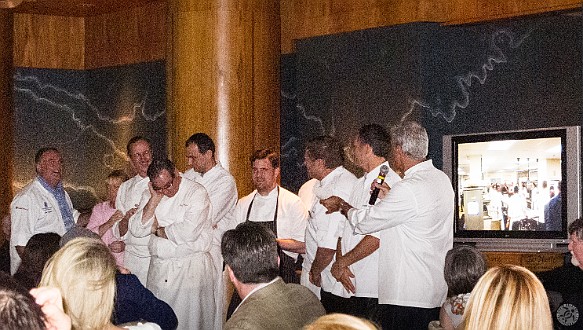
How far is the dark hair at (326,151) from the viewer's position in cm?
563

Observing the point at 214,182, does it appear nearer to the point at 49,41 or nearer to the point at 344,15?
the point at 344,15

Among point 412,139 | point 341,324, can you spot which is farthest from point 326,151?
point 341,324

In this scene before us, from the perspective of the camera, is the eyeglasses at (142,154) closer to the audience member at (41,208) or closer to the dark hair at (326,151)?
the audience member at (41,208)

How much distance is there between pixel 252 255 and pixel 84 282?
74cm

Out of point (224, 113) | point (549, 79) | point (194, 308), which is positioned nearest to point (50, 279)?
point (194, 308)

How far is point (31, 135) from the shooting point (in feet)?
32.4

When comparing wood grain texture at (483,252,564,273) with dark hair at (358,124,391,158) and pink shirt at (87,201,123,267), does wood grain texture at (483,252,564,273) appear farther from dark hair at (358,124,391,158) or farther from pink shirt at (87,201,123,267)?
pink shirt at (87,201,123,267)

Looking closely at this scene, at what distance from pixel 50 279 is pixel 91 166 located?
24.4ft

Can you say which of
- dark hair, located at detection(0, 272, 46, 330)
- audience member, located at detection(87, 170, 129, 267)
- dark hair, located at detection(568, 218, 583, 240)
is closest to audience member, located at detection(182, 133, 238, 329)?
audience member, located at detection(87, 170, 129, 267)

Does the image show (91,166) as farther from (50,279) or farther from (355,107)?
(50,279)

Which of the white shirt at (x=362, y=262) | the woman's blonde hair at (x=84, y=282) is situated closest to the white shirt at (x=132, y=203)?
the white shirt at (x=362, y=262)

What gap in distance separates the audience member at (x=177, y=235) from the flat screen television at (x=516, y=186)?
231cm

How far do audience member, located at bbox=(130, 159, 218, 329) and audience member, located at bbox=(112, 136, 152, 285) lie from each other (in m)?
0.20

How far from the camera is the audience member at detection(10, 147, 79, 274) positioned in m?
6.21
